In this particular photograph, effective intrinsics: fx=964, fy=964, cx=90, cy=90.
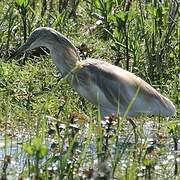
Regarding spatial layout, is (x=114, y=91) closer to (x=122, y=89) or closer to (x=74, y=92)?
(x=122, y=89)

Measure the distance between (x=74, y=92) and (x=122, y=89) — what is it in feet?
3.30

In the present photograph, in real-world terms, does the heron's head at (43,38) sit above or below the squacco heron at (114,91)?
above

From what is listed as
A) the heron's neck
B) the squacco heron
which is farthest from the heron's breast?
the heron's neck


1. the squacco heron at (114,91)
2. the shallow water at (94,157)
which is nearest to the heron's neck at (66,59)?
the squacco heron at (114,91)

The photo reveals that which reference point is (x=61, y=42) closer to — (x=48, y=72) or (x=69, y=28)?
(x=48, y=72)

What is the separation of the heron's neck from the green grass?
0.25 metres

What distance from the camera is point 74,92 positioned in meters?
8.65

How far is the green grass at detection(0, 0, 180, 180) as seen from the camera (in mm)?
6125

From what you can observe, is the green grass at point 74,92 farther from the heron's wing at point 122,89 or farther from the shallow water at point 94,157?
the heron's wing at point 122,89

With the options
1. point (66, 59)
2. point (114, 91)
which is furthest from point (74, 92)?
point (114, 91)

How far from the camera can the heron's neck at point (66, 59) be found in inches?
317


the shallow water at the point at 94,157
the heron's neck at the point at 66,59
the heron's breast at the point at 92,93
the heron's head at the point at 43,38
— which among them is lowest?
the shallow water at the point at 94,157

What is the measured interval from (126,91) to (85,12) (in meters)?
3.35

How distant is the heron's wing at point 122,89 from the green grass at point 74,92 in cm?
16
